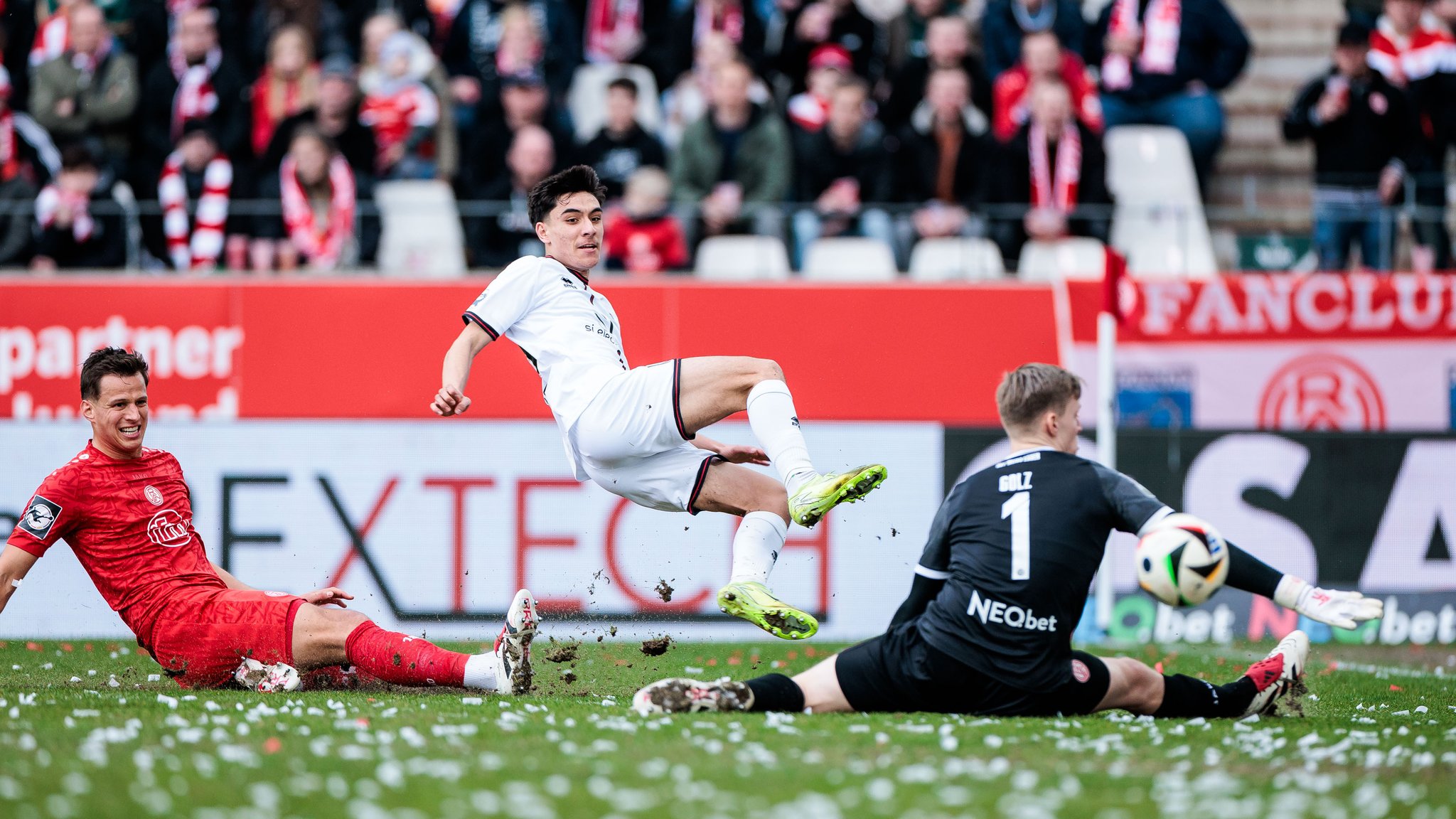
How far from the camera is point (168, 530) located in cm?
Result: 707

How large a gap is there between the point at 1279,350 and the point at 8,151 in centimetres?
1024

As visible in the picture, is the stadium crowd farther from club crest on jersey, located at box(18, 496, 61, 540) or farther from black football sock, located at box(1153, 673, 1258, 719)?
black football sock, located at box(1153, 673, 1258, 719)

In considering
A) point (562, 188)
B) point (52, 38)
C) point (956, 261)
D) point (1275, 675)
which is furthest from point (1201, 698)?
point (52, 38)

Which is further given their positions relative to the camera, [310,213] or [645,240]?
[310,213]

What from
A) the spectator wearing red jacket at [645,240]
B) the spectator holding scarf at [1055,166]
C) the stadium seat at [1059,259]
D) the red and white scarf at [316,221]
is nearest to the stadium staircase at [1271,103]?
the spectator holding scarf at [1055,166]

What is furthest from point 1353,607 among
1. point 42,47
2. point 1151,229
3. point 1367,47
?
point 42,47

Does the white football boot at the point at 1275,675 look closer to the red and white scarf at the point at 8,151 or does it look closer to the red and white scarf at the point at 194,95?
the red and white scarf at the point at 194,95

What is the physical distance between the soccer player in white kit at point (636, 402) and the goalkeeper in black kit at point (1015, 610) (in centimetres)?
32

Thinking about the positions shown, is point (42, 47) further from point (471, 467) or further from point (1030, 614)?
point (1030, 614)

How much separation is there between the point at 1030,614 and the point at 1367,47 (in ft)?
30.1

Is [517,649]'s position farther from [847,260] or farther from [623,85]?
[623,85]

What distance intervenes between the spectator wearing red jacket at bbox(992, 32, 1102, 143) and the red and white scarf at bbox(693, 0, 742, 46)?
7.53ft

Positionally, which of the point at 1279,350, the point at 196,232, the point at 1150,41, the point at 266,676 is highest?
the point at 1150,41

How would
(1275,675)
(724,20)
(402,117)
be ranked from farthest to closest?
(724,20) < (402,117) < (1275,675)
